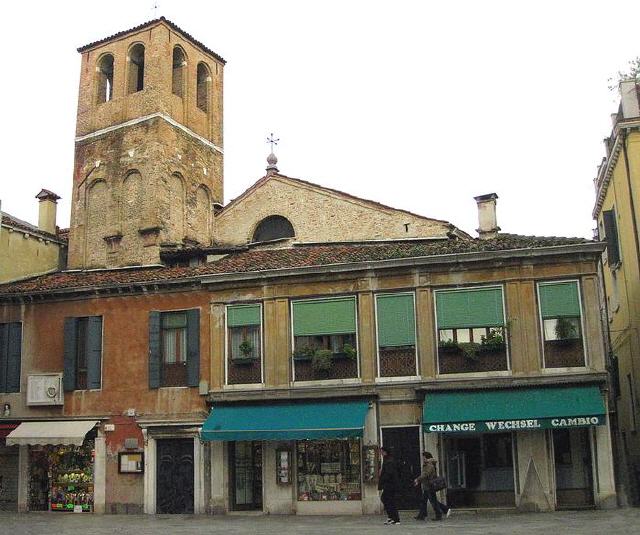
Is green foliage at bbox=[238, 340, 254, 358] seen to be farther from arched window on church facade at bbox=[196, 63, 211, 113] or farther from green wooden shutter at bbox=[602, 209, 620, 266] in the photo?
arched window on church facade at bbox=[196, 63, 211, 113]

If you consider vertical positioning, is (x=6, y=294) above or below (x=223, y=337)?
above

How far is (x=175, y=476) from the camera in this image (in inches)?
832

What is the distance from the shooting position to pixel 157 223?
90.3 ft

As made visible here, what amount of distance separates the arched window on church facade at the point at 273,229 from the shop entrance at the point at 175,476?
9305mm

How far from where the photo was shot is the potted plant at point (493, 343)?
766 inches

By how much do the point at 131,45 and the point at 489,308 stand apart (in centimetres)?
1772

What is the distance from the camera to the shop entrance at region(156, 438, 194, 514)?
21.0 m

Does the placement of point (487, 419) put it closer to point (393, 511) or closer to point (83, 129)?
point (393, 511)

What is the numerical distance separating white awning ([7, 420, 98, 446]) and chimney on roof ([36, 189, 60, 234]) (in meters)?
9.61

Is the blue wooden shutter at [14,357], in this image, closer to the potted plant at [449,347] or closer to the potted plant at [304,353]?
the potted plant at [304,353]

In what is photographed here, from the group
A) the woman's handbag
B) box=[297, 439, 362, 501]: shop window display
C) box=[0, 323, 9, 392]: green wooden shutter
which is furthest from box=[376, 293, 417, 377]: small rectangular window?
box=[0, 323, 9, 392]: green wooden shutter

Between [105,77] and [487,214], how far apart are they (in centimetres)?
1574

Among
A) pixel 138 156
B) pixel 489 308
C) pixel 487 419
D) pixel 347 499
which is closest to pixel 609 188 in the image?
pixel 489 308

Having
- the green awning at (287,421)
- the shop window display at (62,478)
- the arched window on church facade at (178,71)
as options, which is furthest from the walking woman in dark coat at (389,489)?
the arched window on church facade at (178,71)
